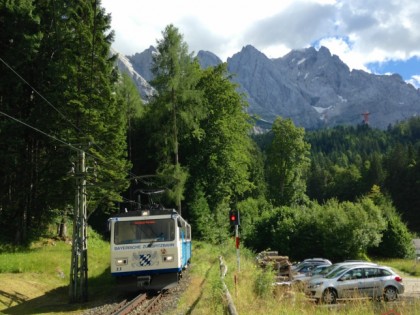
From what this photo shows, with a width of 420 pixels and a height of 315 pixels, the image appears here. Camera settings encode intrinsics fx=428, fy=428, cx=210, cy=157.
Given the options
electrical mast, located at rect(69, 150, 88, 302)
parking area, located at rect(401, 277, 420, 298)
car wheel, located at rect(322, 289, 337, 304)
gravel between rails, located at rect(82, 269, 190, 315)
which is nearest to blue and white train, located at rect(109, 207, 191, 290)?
gravel between rails, located at rect(82, 269, 190, 315)

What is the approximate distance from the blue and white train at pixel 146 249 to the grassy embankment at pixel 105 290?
3.99 ft

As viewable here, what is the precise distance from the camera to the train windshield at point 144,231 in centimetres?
1686

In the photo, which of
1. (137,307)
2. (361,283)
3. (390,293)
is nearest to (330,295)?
(361,283)

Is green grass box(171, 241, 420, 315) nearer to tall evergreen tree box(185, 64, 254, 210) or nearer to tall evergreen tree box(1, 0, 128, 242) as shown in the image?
tall evergreen tree box(1, 0, 128, 242)

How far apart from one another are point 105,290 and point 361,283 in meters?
11.1

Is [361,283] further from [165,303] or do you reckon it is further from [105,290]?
[105,290]

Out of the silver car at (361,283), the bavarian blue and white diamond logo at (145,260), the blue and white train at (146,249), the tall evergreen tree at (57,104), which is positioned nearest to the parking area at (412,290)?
the silver car at (361,283)

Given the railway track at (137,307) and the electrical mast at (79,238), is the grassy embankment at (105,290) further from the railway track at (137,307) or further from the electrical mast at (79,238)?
the railway track at (137,307)

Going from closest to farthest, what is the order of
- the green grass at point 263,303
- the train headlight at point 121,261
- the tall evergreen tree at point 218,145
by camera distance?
the green grass at point 263,303, the train headlight at point 121,261, the tall evergreen tree at point 218,145

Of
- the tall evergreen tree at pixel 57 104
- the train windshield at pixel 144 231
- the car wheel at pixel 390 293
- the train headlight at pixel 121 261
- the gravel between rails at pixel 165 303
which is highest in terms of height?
the tall evergreen tree at pixel 57 104

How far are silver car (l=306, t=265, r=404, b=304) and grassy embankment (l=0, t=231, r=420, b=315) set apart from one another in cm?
276

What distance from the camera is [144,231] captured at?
17047 millimetres

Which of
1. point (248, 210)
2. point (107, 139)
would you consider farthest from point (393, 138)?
point (107, 139)

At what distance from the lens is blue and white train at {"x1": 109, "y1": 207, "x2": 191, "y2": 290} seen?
16531 millimetres
